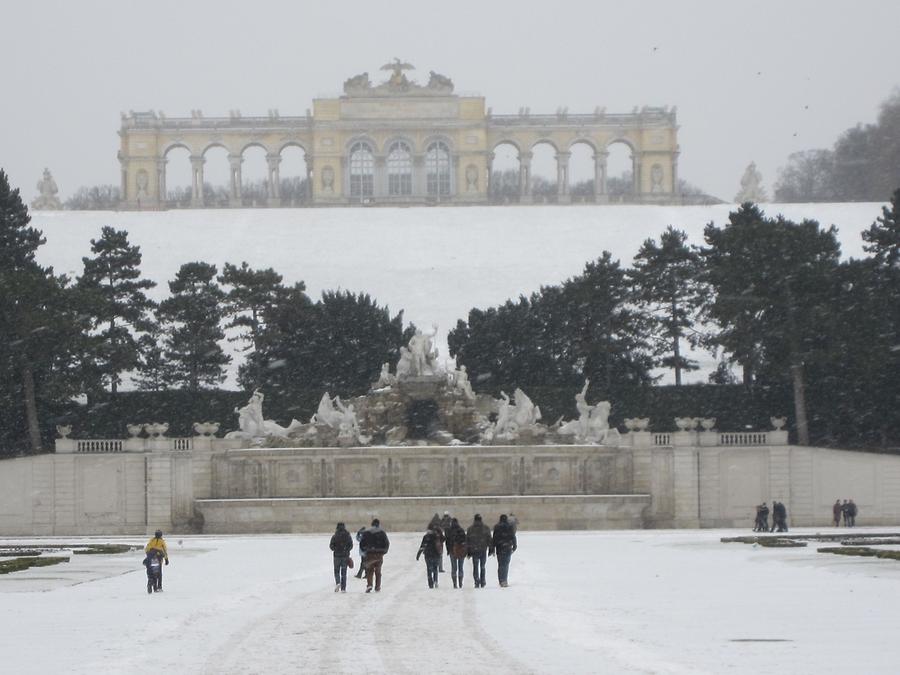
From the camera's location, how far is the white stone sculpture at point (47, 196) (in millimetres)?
90562

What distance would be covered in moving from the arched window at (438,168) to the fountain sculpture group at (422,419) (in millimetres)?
48572

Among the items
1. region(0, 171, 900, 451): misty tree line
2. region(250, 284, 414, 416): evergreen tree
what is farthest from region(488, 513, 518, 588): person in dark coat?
region(250, 284, 414, 416): evergreen tree

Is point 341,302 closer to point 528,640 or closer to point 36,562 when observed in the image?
point 36,562

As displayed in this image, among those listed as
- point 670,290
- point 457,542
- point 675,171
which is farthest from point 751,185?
point 457,542

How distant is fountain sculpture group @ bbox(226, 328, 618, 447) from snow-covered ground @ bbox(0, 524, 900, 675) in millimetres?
16477

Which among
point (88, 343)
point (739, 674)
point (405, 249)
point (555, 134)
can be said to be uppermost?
point (555, 134)

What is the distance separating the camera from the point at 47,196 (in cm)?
9181


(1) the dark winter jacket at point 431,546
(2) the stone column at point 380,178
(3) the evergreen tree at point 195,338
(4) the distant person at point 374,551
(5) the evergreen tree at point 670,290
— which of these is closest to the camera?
(4) the distant person at point 374,551

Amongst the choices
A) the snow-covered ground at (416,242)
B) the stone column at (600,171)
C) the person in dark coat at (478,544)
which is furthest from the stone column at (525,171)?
the person in dark coat at (478,544)

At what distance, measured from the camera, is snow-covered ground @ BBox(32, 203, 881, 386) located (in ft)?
226

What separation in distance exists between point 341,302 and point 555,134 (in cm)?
4304

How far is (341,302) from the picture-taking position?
58.3 meters

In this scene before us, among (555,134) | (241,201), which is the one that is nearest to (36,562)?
(241,201)

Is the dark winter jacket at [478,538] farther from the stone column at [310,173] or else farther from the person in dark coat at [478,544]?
the stone column at [310,173]
